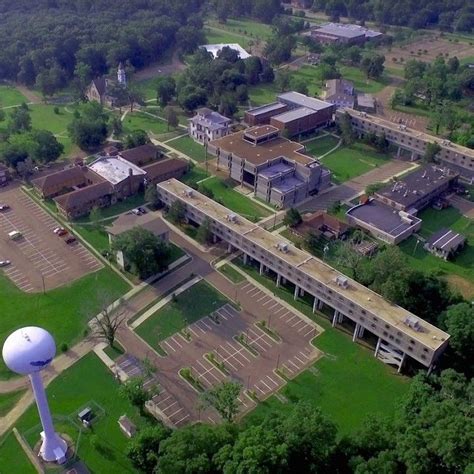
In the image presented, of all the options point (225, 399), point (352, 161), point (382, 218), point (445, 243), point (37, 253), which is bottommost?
point (37, 253)

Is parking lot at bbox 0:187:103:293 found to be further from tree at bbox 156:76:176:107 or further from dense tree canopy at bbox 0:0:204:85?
dense tree canopy at bbox 0:0:204:85

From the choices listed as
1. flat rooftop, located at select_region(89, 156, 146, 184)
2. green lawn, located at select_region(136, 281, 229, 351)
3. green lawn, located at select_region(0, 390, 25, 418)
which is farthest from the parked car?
green lawn, located at select_region(0, 390, 25, 418)

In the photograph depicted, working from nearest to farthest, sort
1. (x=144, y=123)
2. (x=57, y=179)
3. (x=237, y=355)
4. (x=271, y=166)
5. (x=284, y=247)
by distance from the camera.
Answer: (x=237, y=355) → (x=284, y=247) → (x=57, y=179) → (x=271, y=166) → (x=144, y=123)

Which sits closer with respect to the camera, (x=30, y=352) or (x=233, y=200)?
(x=30, y=352)

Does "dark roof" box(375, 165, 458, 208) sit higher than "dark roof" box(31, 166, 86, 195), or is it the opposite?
"dark roof" box(375, 165, 458, 208)

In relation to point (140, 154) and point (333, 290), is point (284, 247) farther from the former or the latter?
point (140, 154)

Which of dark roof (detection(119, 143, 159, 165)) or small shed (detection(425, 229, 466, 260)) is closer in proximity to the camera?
small shed (detection(425, 229, 466, 260))

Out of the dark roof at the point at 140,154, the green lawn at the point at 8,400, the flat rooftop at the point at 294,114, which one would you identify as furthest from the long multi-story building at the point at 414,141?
the green lawn at the point at 8,400

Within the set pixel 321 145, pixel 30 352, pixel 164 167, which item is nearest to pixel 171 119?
pixel 164 167
